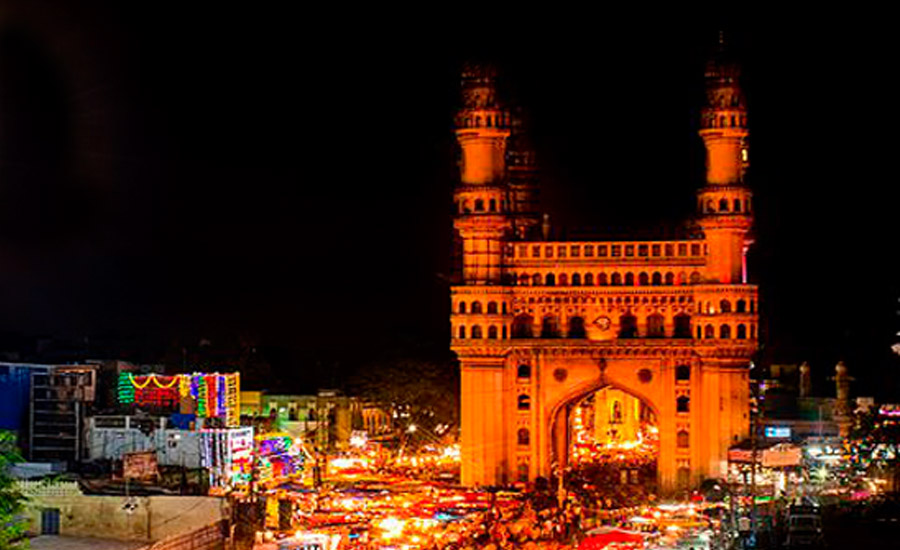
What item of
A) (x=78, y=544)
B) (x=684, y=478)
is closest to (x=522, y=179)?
(x=684, y=478)

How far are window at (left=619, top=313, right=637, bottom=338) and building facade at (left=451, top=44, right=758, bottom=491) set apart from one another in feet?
0.19

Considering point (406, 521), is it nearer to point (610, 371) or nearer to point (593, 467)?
point (610, 371)

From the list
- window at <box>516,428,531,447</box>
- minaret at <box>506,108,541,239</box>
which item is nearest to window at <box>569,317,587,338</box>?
window at <box>516,428,531,447</box>

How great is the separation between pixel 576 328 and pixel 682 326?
426 cm

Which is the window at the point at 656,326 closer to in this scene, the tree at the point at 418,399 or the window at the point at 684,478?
the window at the point at 684,478

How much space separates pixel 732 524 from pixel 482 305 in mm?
21072

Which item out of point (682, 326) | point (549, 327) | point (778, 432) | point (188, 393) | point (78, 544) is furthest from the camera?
point (549, 327)

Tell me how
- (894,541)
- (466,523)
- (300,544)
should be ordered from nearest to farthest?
1. (300,544)
2. (894,541)
3. (466,523)

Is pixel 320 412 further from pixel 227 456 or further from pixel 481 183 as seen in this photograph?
pixel 227 456

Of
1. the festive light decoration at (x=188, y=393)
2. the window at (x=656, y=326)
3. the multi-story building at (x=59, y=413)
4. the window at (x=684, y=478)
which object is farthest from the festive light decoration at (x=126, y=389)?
the window at (x=684, y=478)

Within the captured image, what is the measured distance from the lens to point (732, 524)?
134 ft

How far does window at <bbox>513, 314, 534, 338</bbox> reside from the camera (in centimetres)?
6103

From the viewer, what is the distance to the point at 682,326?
6000 centimetres

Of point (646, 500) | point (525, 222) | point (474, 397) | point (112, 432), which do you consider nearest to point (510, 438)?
point (474, 397)
